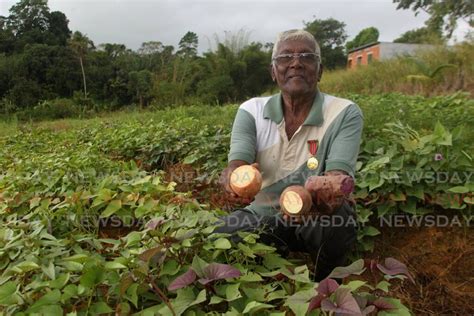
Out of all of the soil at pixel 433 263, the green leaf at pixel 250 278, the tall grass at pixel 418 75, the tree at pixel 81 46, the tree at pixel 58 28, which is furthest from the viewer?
the tree at pixel 81 46

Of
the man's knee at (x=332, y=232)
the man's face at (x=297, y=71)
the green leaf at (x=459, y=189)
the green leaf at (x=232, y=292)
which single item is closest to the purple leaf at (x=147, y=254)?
the green leaf at (x=232, y=292)

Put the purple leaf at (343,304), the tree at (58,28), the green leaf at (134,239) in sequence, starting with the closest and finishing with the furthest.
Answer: the purple leaf at (343,304) → the green leaf at (134,239) → the tree at (58,28)

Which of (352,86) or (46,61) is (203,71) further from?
(352,86)

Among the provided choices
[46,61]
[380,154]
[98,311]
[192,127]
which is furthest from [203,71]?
[98,311]

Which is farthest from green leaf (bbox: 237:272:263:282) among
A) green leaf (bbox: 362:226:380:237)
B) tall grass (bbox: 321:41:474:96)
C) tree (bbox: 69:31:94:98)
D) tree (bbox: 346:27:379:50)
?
tree (bbox: 346:27:379:50)

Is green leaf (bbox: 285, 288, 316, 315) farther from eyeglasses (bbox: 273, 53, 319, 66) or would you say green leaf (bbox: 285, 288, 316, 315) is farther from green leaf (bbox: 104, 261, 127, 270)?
eyeglasses (bbox: 273, 53, 319, 66)

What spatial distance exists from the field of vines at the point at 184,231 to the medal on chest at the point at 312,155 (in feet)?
1.30

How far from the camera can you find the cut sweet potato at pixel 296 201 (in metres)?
1.49

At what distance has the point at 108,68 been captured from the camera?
19.5m

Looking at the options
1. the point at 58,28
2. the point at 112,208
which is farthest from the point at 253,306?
the point at 58,28

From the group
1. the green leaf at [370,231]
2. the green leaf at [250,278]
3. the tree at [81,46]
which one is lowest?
the green leaf at [370,231]

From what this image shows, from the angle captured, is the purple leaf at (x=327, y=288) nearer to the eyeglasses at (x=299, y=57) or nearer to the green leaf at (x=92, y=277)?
the green leaf at (x=92, y=277)

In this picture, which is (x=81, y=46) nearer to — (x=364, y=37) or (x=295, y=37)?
(x=295, y=37)

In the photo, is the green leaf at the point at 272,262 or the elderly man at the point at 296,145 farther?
the elderly man at the point at 296,145
